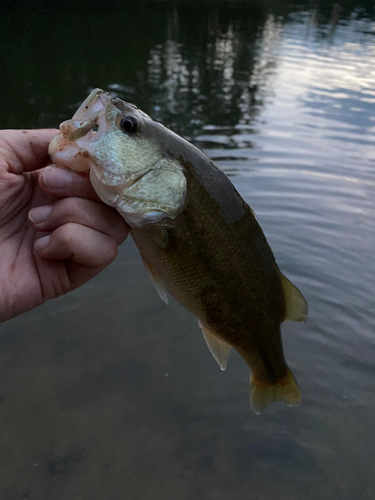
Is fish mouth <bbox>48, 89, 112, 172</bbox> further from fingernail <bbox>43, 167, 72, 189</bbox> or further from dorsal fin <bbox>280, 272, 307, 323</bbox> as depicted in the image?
dorsal fin <bbox>280, 272, 307, 323</bbox>

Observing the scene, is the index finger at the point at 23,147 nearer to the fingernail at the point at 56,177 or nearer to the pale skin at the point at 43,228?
the pale skin at the point at 43,228

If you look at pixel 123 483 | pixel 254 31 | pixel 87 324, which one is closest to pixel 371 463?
pixel 123 483

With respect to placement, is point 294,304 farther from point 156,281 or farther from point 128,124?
point 128,124

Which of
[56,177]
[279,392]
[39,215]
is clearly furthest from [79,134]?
[279,392]

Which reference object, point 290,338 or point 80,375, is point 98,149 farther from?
point 290,338

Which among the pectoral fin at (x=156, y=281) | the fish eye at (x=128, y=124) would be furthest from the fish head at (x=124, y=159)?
the pectoral fin at (x=156, y=281)

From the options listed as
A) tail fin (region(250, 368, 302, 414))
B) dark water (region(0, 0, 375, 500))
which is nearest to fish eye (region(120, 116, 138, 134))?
tail fin (region(250, 368, 302, 414))
